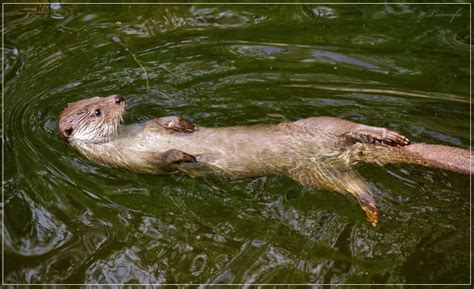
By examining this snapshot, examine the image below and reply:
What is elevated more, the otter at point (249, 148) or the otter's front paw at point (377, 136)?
the otter's front paw at point (377, 136)

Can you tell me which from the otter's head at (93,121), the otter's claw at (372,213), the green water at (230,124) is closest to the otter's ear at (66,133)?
the otter's head at (93,121)

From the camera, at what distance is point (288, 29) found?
17.5 feet

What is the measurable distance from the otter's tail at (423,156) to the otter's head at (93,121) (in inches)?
62.5

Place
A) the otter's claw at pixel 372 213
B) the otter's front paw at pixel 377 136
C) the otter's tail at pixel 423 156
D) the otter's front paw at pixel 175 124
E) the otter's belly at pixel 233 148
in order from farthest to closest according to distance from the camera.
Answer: the otter's front paw at pixel 175 124 < the otter's belly at pixel 233 148 < the otter's front paw at pixel 377 136 < the otter's claw at pixel 372 213 < the otter's tail at pixel 423 156

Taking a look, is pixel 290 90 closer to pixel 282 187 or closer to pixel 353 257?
pixel 282 187

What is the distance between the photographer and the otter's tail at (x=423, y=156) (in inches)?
123

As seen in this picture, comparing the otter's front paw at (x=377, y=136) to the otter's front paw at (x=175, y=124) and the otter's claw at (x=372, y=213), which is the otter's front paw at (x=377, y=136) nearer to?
the otter's claw at (x=372, y=213)

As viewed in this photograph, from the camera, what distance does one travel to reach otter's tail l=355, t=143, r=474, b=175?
3137 mm

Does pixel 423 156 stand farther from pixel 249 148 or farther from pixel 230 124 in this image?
pixel 230 124

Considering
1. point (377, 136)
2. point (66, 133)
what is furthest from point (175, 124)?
point (377, 136)

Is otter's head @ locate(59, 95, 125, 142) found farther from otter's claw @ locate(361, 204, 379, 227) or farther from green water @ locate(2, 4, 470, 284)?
otter's claw @ locate(361, 204, 379, 227)

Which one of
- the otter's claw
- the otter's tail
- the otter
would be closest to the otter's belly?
the otter

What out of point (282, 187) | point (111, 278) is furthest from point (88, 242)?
point (282, 187)

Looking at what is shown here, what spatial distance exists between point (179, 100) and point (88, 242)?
1446 mm
